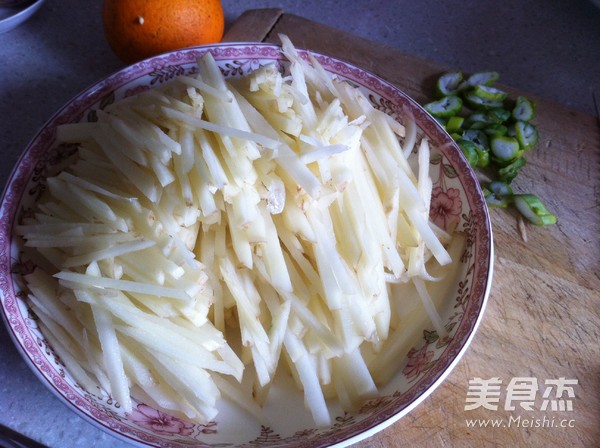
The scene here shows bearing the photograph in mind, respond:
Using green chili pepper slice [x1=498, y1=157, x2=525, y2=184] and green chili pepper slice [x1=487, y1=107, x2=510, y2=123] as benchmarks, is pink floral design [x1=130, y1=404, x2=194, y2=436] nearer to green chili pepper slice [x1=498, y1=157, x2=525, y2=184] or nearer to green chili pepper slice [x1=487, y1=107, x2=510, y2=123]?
green chili pepper slice [x1=498, y1=157, x2=525, y2=184]

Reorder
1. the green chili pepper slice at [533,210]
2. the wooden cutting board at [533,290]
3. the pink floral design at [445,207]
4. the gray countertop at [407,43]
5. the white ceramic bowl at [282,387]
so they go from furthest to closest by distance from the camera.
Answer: the gray countertop at [407,43] < the green chili pepper slice at [533,210] < the pink floral design at [445,207] < the wooden cutting board at [533,290] < the white ceramic bowl at [282,387]

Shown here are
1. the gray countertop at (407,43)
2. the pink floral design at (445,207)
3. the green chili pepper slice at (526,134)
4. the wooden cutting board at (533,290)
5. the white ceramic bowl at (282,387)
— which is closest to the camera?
the white ceramic bowl at (282,387)

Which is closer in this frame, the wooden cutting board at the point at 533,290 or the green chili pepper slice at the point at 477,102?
the wooden cutting board at the point at 533,290

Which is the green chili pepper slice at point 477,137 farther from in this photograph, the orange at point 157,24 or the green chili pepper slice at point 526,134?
the orange at point 157,24

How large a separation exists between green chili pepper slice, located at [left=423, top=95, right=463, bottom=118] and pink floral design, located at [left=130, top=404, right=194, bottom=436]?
1004 millimetres

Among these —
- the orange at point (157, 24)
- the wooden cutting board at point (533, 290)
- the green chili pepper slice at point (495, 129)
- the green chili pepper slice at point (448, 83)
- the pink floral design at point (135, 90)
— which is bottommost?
the wooden cutting board at point (533, 290)

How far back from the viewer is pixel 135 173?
3.68 feet

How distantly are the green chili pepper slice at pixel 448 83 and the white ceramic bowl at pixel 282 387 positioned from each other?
10.5 inches

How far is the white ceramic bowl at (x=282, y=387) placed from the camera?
106cm

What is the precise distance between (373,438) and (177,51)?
3.27ft

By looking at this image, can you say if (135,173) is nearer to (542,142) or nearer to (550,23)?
(542,142)

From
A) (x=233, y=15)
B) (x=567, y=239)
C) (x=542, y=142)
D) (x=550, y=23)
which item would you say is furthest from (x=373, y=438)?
(x=550, y=23)

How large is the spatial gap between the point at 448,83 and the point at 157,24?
0.81 metres

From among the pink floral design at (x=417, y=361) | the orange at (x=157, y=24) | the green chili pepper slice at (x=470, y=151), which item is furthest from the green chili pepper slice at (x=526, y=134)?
the orange at (x=157, y=24)
